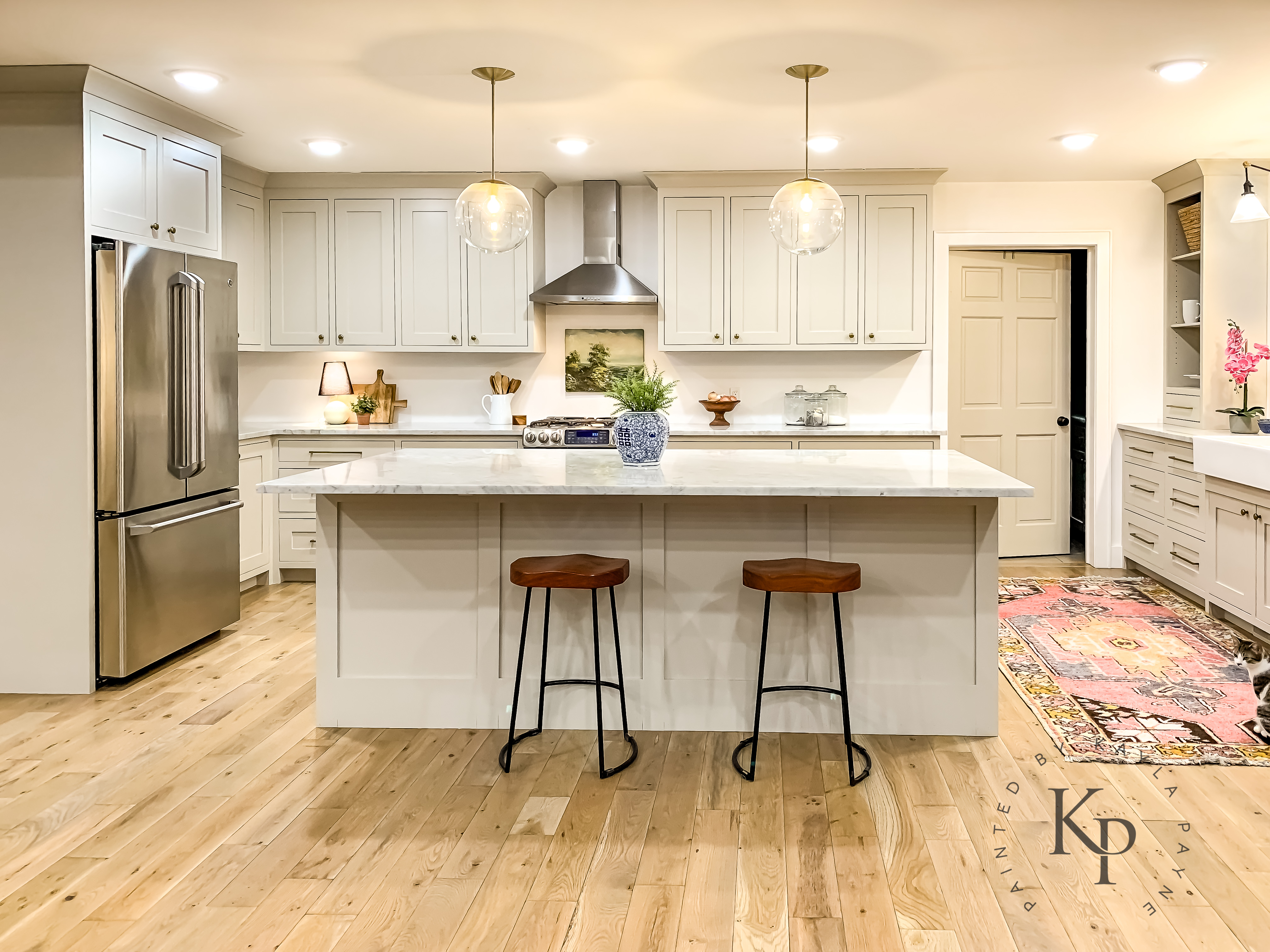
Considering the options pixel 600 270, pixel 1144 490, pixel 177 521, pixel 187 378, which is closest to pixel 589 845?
pixel 177 521

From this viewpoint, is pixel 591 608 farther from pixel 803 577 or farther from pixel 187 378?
pixel 187 378

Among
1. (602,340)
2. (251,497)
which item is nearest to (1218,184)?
(602,340)

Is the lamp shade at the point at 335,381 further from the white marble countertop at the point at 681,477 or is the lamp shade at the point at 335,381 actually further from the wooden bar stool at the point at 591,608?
the wooden bar stool at the point at 591,608

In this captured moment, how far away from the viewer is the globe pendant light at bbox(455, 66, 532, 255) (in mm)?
3607

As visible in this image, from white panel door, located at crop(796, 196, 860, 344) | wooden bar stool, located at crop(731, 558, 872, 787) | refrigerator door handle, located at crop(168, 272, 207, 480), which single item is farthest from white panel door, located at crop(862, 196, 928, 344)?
refrigerator door handle, located at crop(168, 272, 207, 480)

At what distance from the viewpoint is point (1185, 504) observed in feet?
17.2

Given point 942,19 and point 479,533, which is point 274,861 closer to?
point 479,533

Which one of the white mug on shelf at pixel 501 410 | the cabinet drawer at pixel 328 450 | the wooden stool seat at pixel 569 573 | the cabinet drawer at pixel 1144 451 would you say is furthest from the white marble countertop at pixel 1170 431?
the cabinet drawer at pixel 328 450

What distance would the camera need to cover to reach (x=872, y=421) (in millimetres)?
A: 6258

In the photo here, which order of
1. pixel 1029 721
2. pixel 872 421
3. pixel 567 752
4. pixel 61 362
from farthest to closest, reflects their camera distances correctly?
pixel 872 421 < pixel 61 362 < pixel 1029 721 < pixel 567 752

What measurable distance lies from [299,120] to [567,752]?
318cm

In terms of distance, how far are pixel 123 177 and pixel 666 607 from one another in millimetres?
2765

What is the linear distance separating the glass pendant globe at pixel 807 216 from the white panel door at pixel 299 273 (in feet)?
10.9

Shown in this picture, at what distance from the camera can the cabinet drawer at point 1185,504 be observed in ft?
16.6
